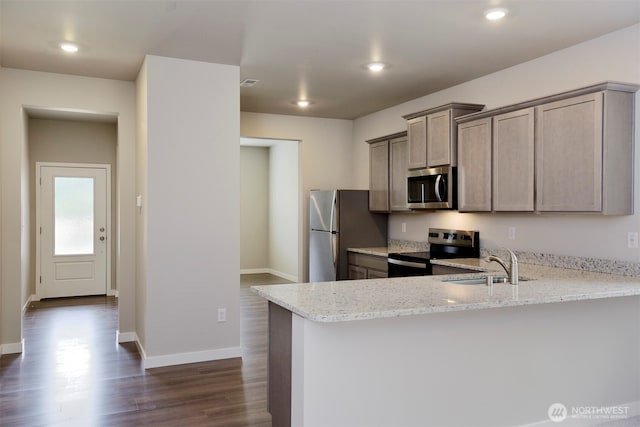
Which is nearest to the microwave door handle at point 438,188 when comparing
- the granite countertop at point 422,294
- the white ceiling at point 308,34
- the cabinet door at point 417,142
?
the cabinet door at point 417,142

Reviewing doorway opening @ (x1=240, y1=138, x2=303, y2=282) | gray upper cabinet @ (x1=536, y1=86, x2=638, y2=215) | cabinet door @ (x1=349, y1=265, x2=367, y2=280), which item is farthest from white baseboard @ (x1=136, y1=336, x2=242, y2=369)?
doorway opening @ (x1=240, y1=138, x2=303, y2=282)

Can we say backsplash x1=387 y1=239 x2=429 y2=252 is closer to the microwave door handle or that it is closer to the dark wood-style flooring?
the microwave door handle

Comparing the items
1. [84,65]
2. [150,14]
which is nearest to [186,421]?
[150,14]

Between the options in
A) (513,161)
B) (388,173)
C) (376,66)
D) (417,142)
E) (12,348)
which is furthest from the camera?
(388,173)

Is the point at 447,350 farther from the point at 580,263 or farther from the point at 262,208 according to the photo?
the point at 262,208

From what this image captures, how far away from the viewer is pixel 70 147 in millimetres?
7262

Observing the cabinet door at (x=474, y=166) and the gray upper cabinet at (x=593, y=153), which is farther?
the cabinet door at (x=474, y=166)

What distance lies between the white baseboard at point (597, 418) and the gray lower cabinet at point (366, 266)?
2.63 m

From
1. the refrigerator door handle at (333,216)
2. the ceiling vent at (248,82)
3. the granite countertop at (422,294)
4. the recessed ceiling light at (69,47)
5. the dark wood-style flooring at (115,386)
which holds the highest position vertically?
the ceiling vent at (248,82)

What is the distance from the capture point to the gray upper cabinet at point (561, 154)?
3.30 meters

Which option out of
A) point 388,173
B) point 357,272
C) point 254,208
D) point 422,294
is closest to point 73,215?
point 254,208

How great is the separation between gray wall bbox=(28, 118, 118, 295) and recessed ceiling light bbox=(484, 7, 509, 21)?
5.86 metres

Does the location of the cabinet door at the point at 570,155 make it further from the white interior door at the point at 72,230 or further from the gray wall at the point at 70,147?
the white interior door at the point at 72,230

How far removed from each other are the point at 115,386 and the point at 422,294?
2545mm
